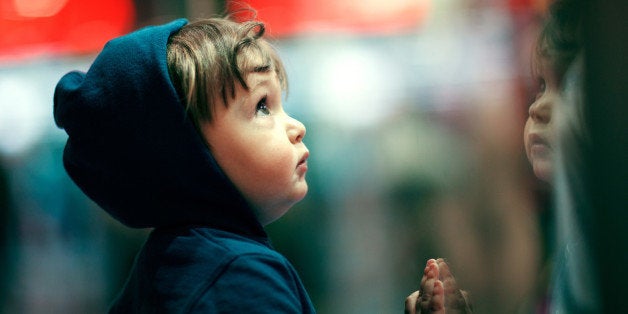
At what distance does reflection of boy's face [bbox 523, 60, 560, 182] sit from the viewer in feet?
1.91

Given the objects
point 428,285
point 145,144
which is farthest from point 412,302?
point 145,144

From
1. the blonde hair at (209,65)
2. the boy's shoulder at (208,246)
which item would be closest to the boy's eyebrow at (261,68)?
the blonde hair at (209,65)

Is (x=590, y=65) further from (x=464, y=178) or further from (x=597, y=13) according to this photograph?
(x=464, y=178)

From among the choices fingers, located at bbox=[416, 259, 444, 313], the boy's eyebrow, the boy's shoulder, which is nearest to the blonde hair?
the boy's eyebrow

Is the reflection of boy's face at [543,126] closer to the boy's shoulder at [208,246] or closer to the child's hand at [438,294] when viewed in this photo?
the child's hand at [438,294]

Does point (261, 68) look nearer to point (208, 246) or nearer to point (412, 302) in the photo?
point (208, 246)

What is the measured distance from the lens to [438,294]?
28.5 inches

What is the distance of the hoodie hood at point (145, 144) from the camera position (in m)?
0.71

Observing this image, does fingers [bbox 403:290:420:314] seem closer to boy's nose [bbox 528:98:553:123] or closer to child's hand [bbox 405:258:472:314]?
child's hand [bbox 405:258:472:314]

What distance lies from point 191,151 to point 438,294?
0.31 metres

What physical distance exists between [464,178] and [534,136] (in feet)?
0.41

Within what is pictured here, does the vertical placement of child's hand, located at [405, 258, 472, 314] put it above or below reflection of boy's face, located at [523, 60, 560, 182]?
below

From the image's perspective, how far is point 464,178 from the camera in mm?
720

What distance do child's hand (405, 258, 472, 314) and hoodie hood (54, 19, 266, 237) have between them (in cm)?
20
